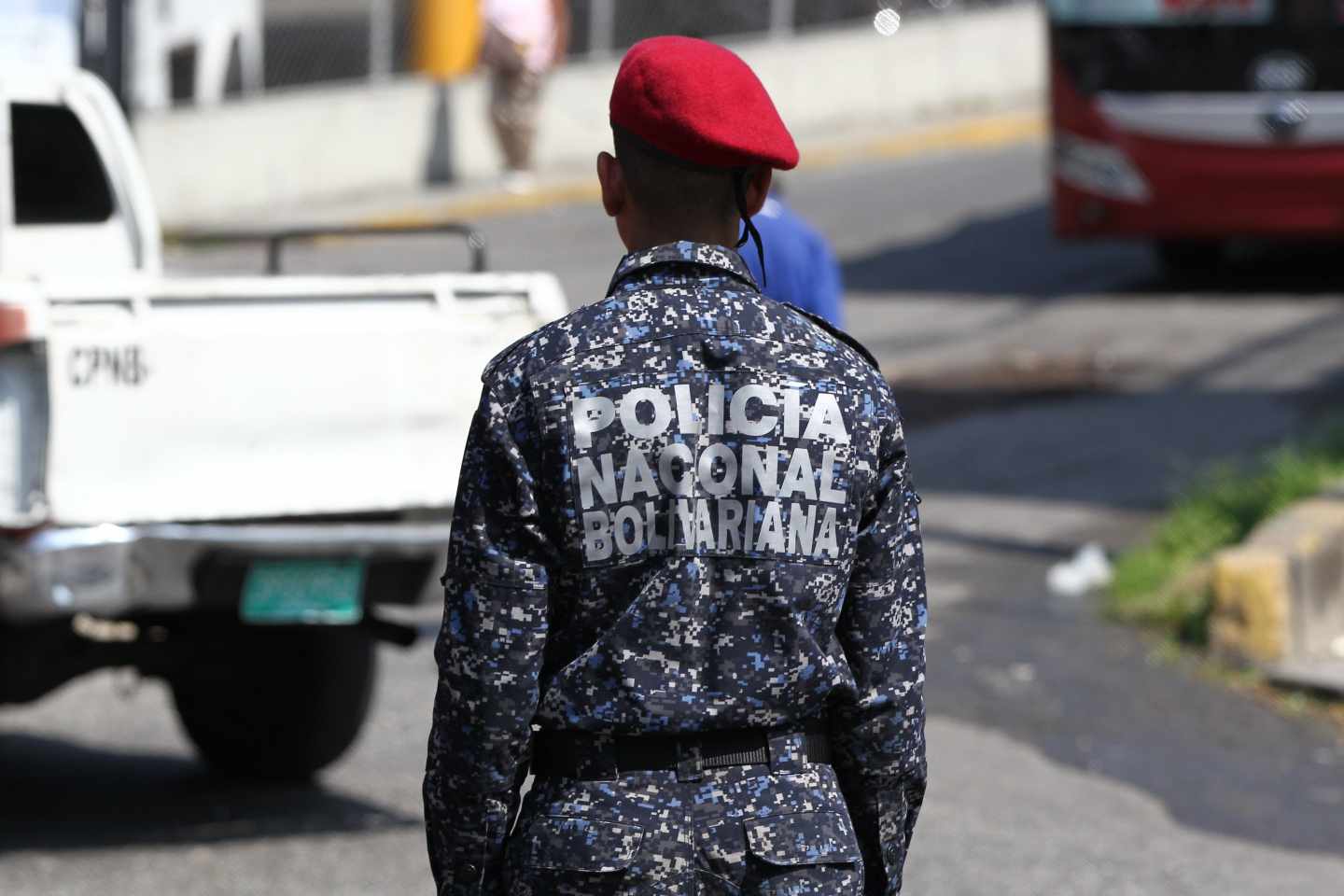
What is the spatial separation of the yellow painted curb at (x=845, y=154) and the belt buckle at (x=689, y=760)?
15.8 m

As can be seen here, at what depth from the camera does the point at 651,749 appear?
106 inches

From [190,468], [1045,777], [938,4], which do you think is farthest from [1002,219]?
[190,468]

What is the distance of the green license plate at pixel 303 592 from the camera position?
5.75 m

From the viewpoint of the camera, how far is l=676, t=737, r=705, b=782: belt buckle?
2.69 meters

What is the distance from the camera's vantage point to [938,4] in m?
25.4

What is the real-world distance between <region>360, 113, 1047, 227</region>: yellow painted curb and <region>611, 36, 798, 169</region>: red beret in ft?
51.7

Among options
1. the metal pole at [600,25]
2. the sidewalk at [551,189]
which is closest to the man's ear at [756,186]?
the sidewalk at [551,189]

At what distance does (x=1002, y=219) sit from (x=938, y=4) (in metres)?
6.41

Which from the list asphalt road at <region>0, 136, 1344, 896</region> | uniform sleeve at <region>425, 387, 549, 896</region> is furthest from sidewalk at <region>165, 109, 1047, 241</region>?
uniform sleeve at <region>425, 387, 549, 896</region>

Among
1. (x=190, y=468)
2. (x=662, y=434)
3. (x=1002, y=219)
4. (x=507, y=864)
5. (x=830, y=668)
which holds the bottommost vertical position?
(x=1002, y=219)

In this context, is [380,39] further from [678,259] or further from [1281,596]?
[678,259]

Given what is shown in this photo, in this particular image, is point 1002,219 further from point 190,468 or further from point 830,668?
point 830,668

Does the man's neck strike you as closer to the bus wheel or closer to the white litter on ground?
the white litter on ground

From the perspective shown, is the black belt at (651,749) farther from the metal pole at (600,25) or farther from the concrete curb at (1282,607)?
the metal pole at (600,25)
